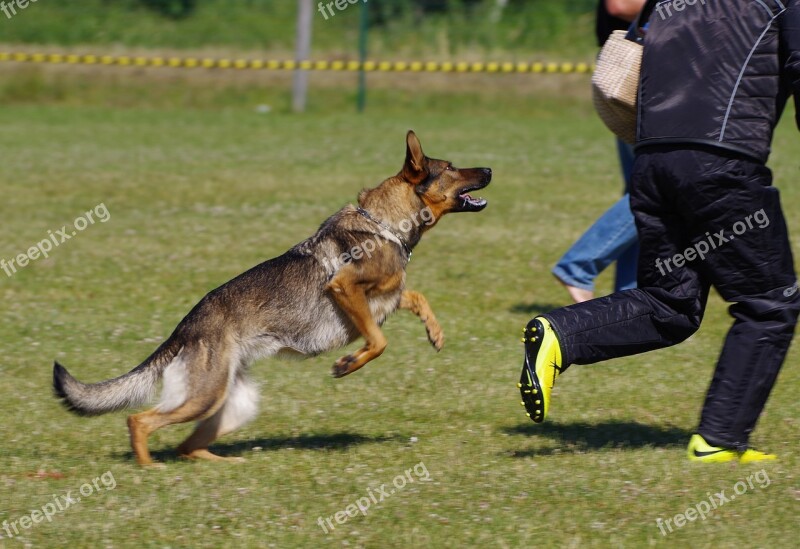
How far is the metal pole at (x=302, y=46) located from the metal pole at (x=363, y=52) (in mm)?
934

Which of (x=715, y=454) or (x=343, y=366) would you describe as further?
(x=343, y=366)

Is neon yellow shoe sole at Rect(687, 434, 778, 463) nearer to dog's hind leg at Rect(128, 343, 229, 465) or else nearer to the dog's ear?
the dog's ear

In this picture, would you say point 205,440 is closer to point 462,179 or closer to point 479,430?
point 479,430

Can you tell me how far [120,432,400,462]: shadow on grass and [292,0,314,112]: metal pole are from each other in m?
14.0

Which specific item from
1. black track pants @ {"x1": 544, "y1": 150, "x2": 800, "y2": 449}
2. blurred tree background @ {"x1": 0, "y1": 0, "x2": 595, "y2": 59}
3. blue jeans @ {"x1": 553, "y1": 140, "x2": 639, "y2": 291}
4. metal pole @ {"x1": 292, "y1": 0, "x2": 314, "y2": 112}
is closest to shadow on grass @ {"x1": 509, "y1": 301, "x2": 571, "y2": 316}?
blue jeans @ {"x1": 553, "y1": 140, "x2": 639, "y2": 291}

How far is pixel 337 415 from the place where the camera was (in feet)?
18.2

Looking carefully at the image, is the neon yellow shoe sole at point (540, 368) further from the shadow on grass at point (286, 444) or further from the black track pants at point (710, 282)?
the shadow on grass at point (286, 444)

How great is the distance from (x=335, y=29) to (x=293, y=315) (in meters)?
17.2

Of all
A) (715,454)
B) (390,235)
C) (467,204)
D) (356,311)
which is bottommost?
(715,454)

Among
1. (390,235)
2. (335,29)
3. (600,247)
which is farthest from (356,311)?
(335,29)

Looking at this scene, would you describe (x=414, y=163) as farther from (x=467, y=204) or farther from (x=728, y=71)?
(x=728, y=71)

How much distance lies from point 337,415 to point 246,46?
54.9 feet

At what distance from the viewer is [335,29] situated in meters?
21.4

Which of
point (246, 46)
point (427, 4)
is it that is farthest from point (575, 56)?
point (246, 46)
